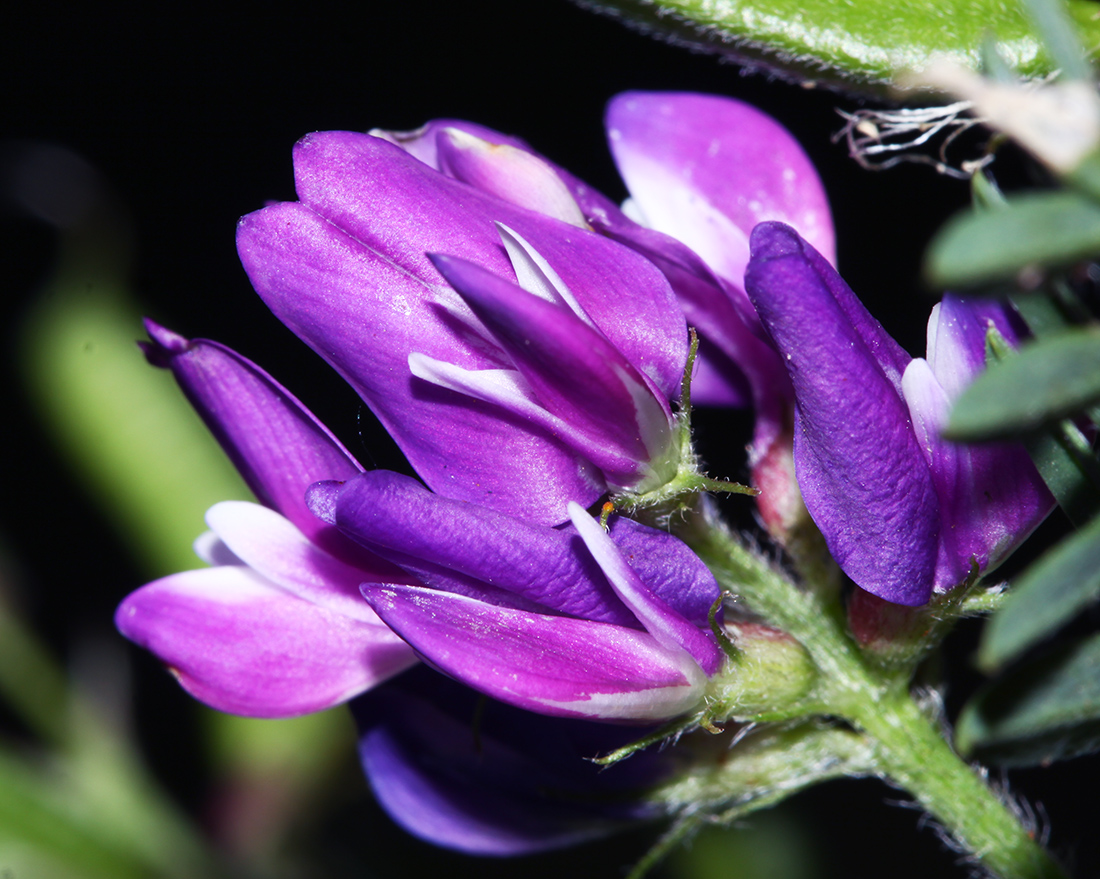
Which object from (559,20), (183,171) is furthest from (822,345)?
(183,171)

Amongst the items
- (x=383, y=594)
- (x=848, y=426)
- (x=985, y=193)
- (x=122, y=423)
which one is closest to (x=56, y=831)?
(x=122, y=423)

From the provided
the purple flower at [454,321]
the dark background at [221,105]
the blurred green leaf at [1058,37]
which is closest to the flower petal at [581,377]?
the purple flower at [454,321]

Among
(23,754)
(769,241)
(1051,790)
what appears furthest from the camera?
(23,754)

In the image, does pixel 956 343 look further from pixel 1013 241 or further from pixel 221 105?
pixel 221 105

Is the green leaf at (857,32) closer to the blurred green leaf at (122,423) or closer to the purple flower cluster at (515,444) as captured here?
the purple flower cluster at (515,444)

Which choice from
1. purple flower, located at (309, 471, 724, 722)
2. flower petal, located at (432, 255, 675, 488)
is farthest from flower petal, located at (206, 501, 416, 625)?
flower petal, located at (432, 255, 675, 488)

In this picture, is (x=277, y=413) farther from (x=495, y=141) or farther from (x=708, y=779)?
(x=708, y=779)

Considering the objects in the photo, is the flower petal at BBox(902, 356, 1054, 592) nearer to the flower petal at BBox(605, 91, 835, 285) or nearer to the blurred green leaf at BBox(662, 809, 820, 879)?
the flower petal at BBox(605, 91, 835, 285)
